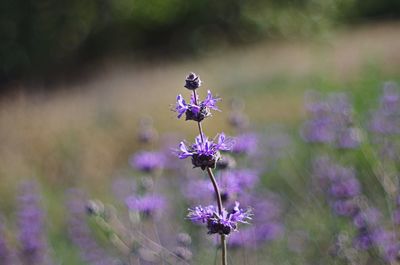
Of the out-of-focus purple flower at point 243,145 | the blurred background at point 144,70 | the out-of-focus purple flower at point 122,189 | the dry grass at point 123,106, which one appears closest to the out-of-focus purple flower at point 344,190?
the out-of-focus purple flower at point 243,145

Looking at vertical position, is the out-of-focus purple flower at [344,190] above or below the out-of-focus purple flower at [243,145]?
below

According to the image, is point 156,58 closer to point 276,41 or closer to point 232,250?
point 276,41

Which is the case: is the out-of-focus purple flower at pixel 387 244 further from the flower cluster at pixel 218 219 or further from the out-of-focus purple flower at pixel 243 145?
the flower cluster at pixel 218 219

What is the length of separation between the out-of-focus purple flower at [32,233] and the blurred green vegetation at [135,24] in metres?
16.9

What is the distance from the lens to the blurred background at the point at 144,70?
8672 millimetres

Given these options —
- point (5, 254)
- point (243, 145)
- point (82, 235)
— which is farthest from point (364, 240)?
point (82, 235)

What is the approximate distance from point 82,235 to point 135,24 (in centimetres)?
1866

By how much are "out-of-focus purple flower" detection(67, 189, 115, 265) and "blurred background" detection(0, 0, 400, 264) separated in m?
0.26

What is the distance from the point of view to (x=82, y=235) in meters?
5.21

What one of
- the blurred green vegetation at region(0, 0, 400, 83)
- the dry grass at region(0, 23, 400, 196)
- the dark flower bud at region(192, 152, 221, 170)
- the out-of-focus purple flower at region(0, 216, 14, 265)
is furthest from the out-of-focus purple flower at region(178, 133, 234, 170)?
the blurred green vegetation at region(0, 0, 400, 83)

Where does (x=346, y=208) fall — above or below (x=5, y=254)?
below

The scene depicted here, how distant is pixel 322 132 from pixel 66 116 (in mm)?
9270

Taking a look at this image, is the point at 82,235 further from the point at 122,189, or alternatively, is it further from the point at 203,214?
the point at 203,214

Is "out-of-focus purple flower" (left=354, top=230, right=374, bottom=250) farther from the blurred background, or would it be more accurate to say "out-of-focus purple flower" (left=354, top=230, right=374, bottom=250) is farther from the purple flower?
the purple flower
